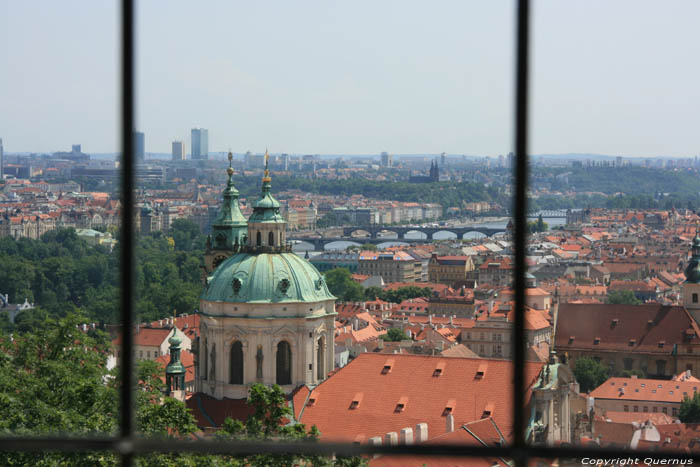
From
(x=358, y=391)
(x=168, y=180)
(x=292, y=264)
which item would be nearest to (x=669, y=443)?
(x=358, y=391)

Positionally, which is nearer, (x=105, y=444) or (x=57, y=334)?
(x=105, y=444)

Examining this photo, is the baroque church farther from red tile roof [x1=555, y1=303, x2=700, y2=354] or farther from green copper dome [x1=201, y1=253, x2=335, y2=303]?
red tile roof [x1=555, y1=303, x2=700, y2=354]

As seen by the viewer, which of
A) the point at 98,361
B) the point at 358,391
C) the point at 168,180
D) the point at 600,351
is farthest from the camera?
the point at 168,180

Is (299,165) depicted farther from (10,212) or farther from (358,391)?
(358,391)

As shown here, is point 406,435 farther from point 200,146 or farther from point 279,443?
point 200,146

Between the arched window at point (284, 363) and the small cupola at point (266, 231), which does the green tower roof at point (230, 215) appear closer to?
the small cupola at point (266, 231)

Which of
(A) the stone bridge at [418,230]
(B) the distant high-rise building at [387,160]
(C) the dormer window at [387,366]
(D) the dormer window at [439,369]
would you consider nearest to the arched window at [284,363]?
(C) the dormer window at [387,366]

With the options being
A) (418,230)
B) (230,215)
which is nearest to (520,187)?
(230,215)
